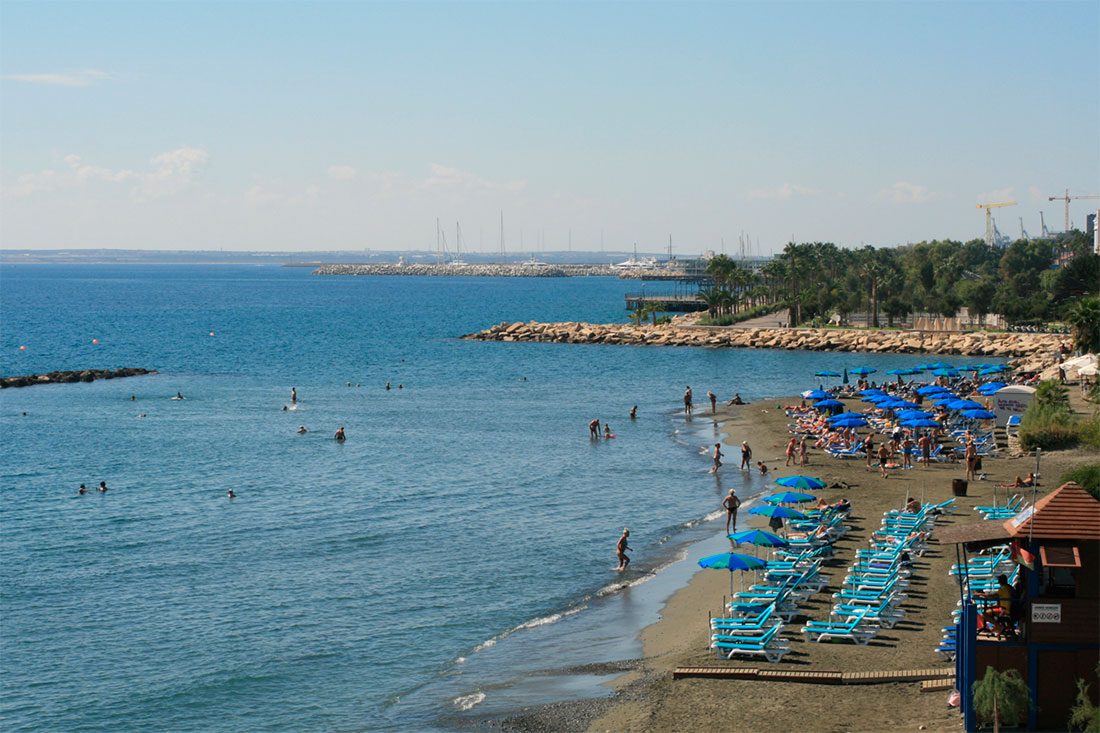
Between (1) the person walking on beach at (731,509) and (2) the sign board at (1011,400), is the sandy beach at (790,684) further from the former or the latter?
(2) the sign board at (1011,400)

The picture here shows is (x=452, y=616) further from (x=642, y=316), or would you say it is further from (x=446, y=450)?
(x=642, y=316)

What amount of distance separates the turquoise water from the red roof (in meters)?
8.60

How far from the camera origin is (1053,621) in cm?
1445

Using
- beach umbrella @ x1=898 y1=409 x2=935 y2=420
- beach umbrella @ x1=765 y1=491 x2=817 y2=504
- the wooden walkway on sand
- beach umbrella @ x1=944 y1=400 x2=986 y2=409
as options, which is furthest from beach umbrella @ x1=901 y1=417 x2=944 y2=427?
the wooden walkway on sand

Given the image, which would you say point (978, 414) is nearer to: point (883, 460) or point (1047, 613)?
point (883, 460)

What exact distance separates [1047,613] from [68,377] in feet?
240

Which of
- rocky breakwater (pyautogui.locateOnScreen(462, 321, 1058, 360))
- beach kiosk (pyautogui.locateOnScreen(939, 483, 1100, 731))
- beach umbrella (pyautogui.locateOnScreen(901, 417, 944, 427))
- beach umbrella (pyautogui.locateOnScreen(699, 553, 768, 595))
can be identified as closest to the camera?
beach kiosk (pyautogui.locateOnScreen(939, 483, 1100, 731))

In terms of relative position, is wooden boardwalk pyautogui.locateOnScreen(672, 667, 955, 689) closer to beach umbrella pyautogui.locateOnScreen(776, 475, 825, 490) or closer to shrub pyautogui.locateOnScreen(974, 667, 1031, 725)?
shrub pyautogui.locateOnScreen(974, 667, 1031, 725)

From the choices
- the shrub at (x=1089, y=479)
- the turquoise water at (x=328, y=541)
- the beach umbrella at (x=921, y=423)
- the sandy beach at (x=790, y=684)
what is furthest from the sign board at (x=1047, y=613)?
the beach umbrella at (x=921, y=423)

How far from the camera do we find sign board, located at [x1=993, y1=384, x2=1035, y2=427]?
43188mm

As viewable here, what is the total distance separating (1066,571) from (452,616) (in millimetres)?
13601

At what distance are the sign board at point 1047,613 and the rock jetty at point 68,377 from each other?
2807 inches

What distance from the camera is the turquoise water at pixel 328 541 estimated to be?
20219mm

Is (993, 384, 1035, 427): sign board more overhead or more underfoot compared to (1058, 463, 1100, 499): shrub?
more underfoot
